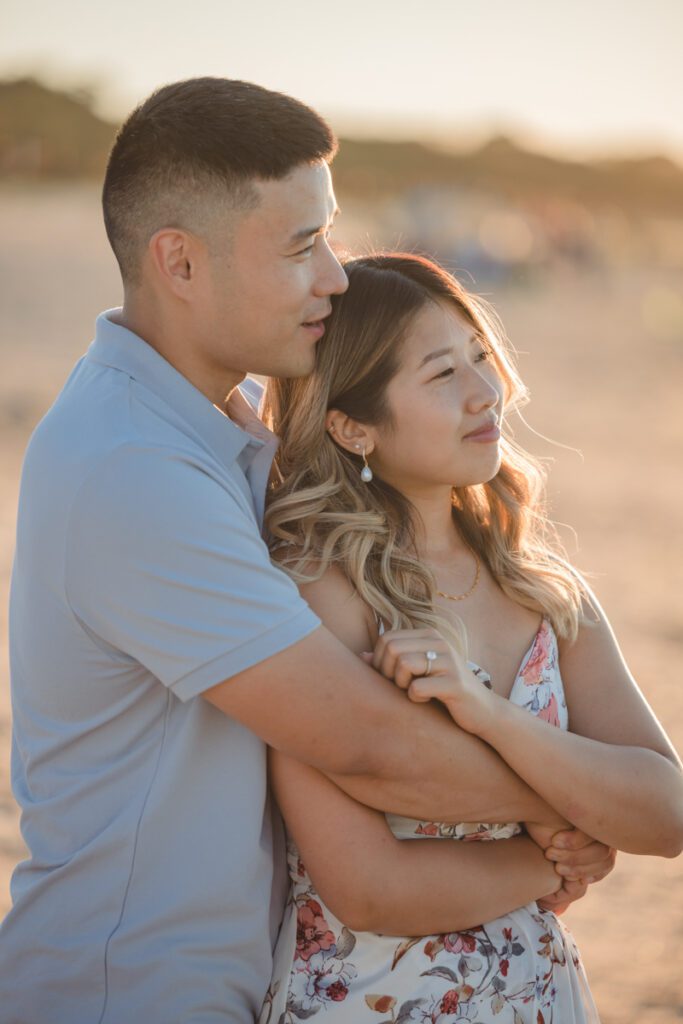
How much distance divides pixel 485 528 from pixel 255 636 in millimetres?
1152

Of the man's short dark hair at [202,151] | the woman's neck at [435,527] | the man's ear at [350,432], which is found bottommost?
the woman's neck at [435,527]

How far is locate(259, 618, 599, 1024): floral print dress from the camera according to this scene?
8.59 ft

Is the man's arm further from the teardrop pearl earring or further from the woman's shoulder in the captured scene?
the teardrop pearl earring

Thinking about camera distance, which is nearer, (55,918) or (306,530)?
(55,918)

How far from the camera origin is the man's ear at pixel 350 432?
3135 millimetres

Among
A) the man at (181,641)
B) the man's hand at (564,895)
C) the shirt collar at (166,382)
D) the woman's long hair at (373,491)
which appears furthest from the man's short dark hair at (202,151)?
the man's hand at (564,895)

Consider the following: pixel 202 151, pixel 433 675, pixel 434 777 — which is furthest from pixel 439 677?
pixel 202 151

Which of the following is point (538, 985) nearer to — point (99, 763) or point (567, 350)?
point (99, 763)

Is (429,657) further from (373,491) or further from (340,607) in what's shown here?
(373,491)

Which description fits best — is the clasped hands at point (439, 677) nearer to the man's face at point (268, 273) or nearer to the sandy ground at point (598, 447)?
the man's face at point (268, 273)

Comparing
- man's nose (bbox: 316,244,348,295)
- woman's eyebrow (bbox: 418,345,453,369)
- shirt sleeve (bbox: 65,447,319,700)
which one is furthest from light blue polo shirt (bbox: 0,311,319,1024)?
woman's eyebrow (bbox: 418,345,453,369)

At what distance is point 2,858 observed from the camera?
5316 millimetres

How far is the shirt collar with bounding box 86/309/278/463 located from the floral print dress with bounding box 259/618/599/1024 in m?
0.94

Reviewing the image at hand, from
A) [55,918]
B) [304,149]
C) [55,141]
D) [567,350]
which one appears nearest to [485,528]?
[304,149]
